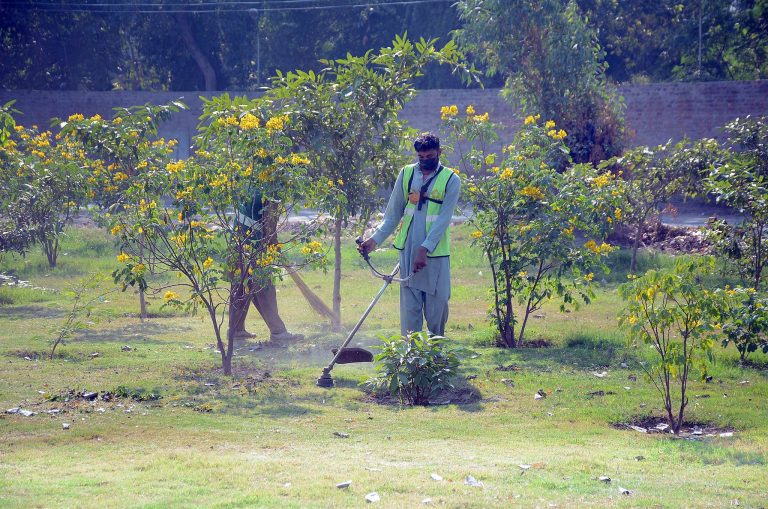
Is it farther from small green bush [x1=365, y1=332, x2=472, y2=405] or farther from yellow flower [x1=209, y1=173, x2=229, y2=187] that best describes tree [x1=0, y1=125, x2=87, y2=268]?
small green bush [x1=365, y1=332, x2=472, y2=405]

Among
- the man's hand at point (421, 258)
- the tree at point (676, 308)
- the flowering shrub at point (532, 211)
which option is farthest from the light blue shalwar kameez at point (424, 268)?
the tree at point (676, 308)

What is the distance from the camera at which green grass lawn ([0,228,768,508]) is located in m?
→ 4.88

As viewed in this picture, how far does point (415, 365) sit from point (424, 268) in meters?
1.01

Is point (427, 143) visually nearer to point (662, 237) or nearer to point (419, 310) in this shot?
point (419, 310)

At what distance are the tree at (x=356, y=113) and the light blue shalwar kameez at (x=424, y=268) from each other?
155cm

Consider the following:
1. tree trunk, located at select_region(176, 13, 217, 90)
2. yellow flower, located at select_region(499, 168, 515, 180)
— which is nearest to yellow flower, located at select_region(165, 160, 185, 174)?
yellow flower, located at select_region(499, 168, 515, 180)

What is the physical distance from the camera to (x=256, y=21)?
31.9 metres

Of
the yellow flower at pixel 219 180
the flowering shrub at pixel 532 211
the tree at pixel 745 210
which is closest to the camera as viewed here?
the yellow flower at pixel 219 180

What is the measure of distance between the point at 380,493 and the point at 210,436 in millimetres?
1653

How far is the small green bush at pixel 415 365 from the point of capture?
274 inches

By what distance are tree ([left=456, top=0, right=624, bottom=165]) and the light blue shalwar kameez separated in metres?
10.1

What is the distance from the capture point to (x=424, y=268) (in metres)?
7.68

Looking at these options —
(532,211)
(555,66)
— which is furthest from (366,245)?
(555,66)

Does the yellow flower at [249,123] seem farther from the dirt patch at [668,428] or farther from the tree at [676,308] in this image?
the dirt patch at [668,428]
